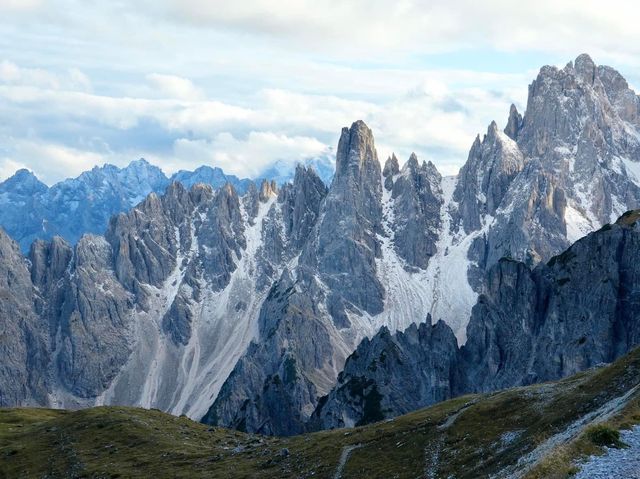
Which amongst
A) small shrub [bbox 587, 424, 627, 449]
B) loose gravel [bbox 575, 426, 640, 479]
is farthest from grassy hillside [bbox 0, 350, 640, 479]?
loose gravel [bbox 575, 426, 640, 479]

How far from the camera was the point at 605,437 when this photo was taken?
5575 centimetres

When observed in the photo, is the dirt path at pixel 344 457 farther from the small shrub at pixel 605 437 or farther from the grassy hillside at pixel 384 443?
the small shrub at pixel 605 437

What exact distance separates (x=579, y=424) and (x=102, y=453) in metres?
70.7

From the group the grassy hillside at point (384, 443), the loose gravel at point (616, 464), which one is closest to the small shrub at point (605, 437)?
the grassy hillside at point (384, 443)

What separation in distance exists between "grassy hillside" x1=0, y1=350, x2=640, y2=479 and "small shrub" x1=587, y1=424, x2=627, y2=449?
0.09m

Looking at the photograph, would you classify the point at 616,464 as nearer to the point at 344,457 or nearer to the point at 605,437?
the point at 605,437

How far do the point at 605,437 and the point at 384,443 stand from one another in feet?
154

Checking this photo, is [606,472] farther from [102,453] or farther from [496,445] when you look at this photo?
[102,453]

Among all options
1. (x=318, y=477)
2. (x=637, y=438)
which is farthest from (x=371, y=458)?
(x=637, y=438)

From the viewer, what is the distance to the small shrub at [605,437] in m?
55.2

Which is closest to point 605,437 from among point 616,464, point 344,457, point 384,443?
point 616,464

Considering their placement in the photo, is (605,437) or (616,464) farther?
(605,437)

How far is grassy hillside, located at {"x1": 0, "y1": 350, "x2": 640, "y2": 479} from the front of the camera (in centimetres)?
7325

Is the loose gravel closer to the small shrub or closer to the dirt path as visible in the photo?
the small shrub
